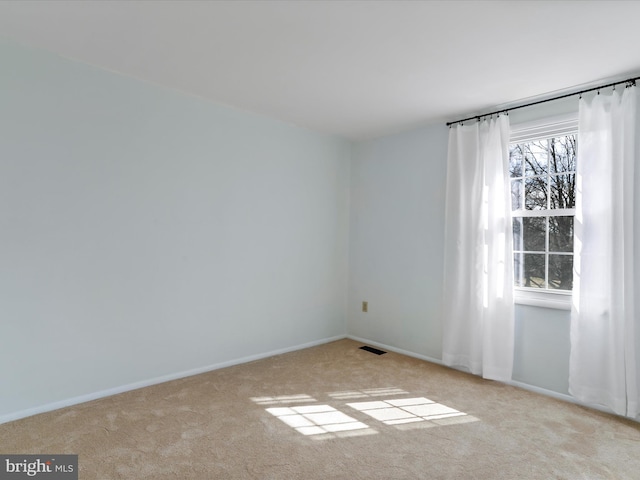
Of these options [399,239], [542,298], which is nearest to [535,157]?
[542,298]

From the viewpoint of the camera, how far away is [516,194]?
3486 mm

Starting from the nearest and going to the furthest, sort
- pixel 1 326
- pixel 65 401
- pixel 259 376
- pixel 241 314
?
pixel 1 326 → pixel 65 401 → pixel 259 376 → pixel 241 314

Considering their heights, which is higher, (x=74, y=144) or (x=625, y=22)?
(x=625, y=22)

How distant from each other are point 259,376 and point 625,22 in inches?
141

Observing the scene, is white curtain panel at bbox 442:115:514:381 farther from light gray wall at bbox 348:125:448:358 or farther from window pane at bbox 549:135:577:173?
window pane at bbox 549:135:577:173

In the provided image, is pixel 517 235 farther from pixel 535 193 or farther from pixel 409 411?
pixel 409 411

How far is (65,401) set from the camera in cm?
269

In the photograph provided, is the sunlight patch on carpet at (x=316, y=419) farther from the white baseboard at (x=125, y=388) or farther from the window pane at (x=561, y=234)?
the window pane at (x=561, y=234)

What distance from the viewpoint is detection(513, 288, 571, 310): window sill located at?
308 centimetres

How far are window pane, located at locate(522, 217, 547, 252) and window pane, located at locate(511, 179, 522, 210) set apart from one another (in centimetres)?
14

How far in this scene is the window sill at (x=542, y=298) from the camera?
308 centimetres

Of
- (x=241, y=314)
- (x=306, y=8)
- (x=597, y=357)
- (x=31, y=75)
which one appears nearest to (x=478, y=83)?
(x=306, y=8)

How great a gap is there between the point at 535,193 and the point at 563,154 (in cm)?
39

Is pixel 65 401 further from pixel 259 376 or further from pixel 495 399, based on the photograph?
pixel 495 399
